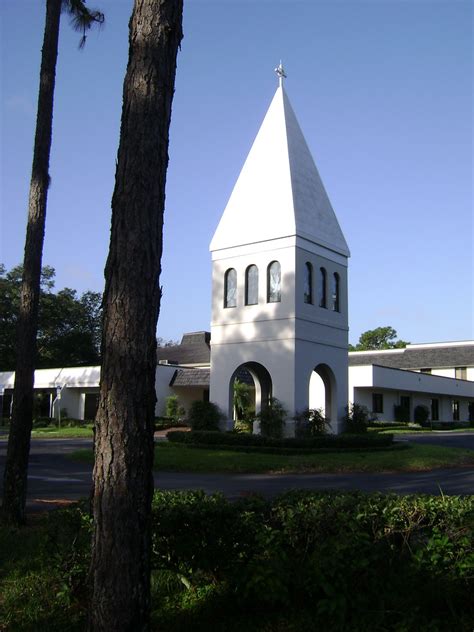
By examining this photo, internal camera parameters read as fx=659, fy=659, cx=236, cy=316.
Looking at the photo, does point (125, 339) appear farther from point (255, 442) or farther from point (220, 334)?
point (220, 334)

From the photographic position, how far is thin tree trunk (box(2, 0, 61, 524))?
912cm

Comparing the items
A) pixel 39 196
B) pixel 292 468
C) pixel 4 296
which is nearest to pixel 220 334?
pixel 292 468

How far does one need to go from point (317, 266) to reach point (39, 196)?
15.4 meters

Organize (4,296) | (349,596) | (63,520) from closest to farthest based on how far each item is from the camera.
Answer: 1. (349,596)
2. (63,520)
3. (4,296)

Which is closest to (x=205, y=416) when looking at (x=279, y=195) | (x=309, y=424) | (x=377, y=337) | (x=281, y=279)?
(x=309, y=424)

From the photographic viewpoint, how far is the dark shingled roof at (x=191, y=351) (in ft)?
171

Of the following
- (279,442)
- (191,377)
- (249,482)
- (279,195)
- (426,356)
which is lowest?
(249,482)

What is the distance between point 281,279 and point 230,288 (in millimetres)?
2546

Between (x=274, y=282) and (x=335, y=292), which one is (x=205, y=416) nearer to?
(x=274, y=282)

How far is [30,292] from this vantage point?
31.8ft

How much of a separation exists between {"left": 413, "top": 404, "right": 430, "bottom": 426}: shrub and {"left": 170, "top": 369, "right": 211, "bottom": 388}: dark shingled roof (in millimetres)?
16391

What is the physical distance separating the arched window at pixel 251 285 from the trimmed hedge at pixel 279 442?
511 centimetres

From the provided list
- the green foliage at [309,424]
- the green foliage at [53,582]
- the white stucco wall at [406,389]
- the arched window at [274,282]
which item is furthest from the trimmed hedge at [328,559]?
the white stucco wall at [406,389]

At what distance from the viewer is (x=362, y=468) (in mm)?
17875
